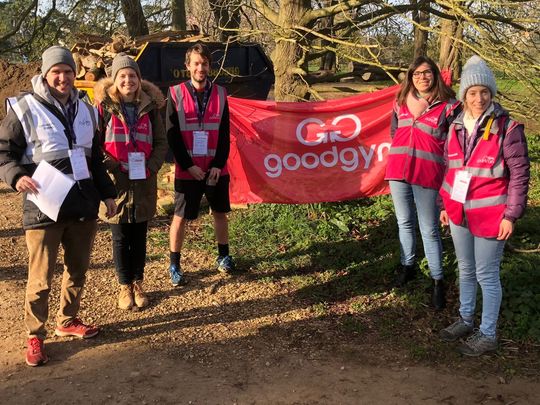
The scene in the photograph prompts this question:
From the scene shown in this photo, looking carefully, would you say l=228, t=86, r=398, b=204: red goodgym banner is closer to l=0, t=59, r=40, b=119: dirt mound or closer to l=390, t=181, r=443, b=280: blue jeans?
l=390, t=181, r=443, b=280: blue jeans

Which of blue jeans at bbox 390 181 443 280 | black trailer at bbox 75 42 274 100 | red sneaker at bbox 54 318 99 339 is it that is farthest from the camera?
black trailer at bbox 75 42 274 100

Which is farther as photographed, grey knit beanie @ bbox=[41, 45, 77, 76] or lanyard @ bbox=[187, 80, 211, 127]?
lanyard @ bbox=[187, 80, 211, 127]

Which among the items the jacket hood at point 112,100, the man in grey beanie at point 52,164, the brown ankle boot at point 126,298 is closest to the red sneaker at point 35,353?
the man in grey beanie at point 52,164

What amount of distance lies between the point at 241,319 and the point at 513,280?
92.2 inches

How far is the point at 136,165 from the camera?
443 centimetres

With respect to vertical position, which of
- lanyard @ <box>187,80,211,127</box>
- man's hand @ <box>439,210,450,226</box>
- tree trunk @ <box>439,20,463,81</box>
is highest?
tree trunk @ <box>439,20,463,81</box>

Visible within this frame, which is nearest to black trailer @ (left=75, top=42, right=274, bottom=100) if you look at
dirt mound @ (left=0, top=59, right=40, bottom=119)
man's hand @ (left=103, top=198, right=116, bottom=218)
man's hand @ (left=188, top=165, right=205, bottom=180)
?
dirt mound @ (left=0, top=59, right=40, bottom=119)

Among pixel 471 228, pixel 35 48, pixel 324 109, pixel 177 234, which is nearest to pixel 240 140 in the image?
pixel 324 109

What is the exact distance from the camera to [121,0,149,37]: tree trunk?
1288 cm

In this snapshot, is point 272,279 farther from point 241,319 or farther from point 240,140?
point 240,140

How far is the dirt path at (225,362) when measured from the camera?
→ 11.5 feet

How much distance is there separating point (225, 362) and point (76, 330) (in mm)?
1217

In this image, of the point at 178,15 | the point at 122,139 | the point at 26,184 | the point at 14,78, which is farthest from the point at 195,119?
the point at 178,15

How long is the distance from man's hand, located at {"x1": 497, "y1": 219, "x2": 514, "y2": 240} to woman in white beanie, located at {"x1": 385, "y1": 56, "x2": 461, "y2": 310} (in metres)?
0.90
